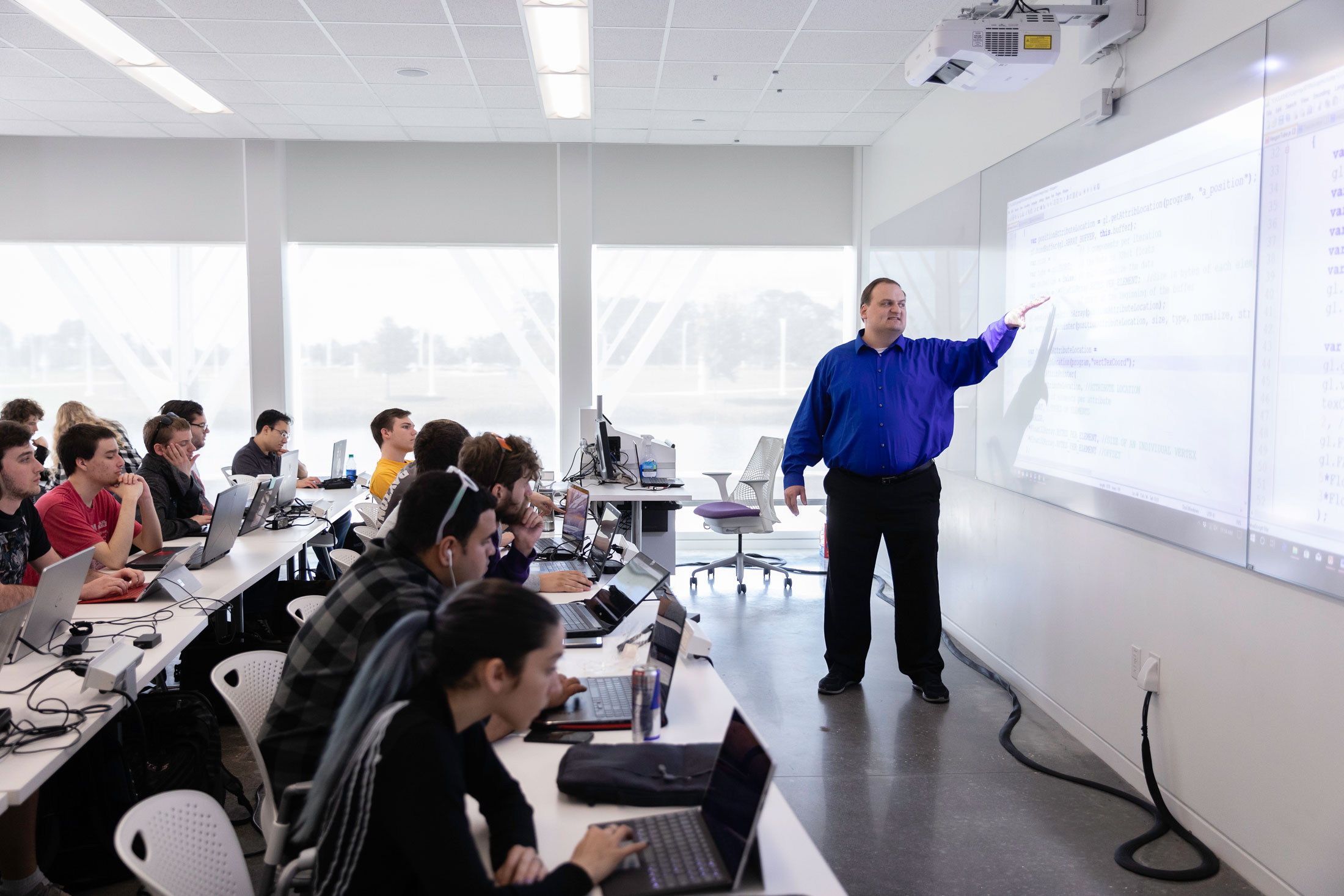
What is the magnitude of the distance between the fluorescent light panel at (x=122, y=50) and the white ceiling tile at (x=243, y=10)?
1.66ft

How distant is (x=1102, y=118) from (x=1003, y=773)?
2578mm

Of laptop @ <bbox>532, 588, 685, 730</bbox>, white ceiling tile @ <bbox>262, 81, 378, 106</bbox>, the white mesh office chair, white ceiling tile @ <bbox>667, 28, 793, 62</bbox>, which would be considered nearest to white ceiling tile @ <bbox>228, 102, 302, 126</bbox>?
white ceiling tile @ <bbox>262, 81, 378, 106</bbox>

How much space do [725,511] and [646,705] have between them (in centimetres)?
461

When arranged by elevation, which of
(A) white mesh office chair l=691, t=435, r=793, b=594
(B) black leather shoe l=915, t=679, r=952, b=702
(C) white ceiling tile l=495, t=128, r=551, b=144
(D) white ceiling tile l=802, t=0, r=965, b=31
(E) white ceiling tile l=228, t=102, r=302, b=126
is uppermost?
(C) white ceiling tile l=495, t=128, r=551, b=144

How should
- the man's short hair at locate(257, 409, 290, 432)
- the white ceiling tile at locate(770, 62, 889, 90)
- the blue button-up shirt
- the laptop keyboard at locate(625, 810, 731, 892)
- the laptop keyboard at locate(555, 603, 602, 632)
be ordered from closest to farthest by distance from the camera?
1. the laptop keyboard at locate(625, 810, 731, 892)
2. the laptop keyboard at locate(555, 603, 602, 632)
3. the blue button-up shirt
4. the white ceiling tile at locate(770, 62, 889, 90)
5. the man's short hair at locate(257, 409, 290, 432)

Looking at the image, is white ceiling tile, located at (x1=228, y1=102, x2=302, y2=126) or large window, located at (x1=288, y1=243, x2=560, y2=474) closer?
white ceiling tile, located at (x1=228, y1=102, x2=302, y2=126)

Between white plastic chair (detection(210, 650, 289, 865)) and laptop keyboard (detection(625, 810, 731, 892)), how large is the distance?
0.91m

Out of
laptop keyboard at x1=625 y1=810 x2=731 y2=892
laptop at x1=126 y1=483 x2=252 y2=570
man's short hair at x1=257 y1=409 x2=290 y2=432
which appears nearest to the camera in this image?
laptop keyboard at x1=625 y1=810 x2=731 y2=892

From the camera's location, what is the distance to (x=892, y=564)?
4395 millimetres

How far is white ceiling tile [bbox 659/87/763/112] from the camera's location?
6.04m

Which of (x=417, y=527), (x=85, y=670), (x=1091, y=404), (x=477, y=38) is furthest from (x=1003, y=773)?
(x=477, y=38)

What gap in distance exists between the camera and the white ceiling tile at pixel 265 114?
6.39 meters

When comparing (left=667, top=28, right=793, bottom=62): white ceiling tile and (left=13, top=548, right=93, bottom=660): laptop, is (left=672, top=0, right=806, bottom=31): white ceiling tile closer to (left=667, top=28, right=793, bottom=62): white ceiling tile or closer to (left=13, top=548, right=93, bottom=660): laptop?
(left=667, top=28, right=793, bottom=62): white ceiling tile

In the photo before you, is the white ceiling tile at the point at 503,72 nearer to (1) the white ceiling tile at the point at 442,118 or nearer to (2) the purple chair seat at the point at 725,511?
(1) the white ceiling tile at the point at 442,118
